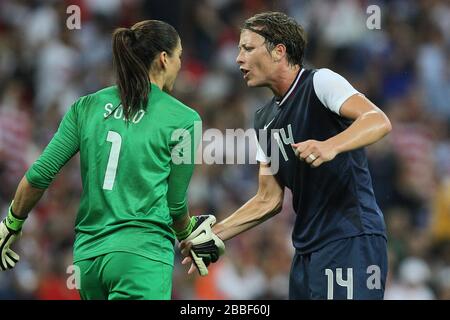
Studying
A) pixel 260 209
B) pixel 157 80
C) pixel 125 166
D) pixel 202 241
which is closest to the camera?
pixel 125 166

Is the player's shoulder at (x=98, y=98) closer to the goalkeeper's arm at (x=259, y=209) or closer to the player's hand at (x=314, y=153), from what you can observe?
the player's hand at (x=314, y=153)

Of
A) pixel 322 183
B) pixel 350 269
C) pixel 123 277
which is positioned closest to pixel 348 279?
pixel 350 269

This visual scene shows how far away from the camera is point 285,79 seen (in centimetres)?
579

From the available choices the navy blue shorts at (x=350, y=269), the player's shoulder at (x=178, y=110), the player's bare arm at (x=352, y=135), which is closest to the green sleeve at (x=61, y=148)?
the player's shoulder at (x=178, y=110)

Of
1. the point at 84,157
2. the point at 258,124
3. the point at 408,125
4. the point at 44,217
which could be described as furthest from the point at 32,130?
the point at 84,157

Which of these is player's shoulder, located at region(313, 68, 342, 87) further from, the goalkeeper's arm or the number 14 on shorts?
the number 14 on shorts

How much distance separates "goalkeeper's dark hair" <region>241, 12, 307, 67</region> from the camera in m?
5.79

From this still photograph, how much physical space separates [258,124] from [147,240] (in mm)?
1303

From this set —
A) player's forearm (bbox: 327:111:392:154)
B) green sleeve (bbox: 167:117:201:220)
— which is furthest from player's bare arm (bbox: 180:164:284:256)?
player's forearm (bbox: 327:111:392:154)

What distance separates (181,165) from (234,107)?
615 cm

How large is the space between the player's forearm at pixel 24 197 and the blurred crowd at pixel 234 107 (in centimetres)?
383

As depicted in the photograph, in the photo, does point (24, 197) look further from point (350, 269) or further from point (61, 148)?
point (350, 269)

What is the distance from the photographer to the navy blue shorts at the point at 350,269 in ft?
18.0

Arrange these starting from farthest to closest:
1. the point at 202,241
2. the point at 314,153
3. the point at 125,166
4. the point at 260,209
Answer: the point at 260,209
the point at 202,241
the point at 125,166
the point at 314,153
